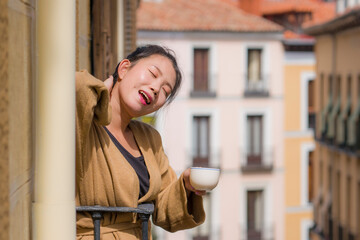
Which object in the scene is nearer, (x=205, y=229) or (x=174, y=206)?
(x=174, y=206)

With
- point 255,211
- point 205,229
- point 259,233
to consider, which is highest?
point 255,211

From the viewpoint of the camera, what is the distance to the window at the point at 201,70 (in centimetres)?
3209

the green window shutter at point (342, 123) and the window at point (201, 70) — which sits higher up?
the window at point (201, 70)

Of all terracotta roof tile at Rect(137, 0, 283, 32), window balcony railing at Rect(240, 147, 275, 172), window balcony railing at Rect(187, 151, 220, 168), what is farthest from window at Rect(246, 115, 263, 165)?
terracotta roof tile at Rect(137, 0, 283, 32)

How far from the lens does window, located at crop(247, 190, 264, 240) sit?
33.2 metres

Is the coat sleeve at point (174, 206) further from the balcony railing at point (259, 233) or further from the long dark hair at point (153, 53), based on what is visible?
the balcony railing at point (259, 233)

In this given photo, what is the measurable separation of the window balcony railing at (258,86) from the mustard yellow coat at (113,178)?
95.8 feet

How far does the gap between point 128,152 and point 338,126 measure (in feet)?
74.1

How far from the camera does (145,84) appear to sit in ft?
11.5

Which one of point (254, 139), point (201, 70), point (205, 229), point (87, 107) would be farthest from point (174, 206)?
point (254, 139)

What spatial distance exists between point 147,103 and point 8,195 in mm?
1226

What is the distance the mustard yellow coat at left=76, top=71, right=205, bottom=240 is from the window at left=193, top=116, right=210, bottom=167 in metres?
28.4

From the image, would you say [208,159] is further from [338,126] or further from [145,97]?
[145,97]

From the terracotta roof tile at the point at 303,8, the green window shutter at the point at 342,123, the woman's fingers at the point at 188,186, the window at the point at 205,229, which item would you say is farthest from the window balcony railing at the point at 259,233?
the woman's fingers at the point at 188,186
